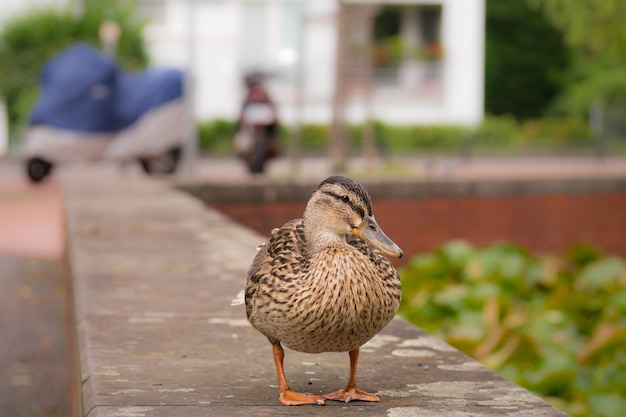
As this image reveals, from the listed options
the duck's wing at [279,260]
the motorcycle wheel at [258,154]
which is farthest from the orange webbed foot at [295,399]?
the motorcycle wheel at [258,154]

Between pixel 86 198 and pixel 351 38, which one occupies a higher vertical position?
pixel 351 38

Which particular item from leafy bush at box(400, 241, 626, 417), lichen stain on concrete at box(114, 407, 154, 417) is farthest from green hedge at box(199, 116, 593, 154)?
lichen stain on concrete at box(114, 407, 154, 417)

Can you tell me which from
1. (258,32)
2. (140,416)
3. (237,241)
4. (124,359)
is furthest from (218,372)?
(258,32)

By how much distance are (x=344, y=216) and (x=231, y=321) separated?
1.45m

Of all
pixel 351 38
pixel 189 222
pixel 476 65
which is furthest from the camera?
pixel 476 65

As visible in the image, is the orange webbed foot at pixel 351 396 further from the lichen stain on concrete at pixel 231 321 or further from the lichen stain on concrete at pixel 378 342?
the lichen stain on concrete at pixel 231 321

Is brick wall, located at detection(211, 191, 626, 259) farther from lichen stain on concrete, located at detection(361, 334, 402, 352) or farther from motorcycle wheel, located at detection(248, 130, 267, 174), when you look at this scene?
motorcycle wheel, located at detection(248, 130, 267, 174)

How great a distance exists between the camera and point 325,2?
3744 centimetres

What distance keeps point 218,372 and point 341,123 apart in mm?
11121

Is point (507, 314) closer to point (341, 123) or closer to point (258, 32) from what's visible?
point (341, 123)

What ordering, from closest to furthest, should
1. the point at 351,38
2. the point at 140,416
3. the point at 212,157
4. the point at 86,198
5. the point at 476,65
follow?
1. the point at 140,416
2. the point at 86,198
3. the point at 351,38
4. the point at 212,157
5. the point at 476,65

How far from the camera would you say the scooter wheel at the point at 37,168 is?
18062mm

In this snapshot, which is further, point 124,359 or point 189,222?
point 189,222

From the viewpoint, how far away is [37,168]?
716 inches
